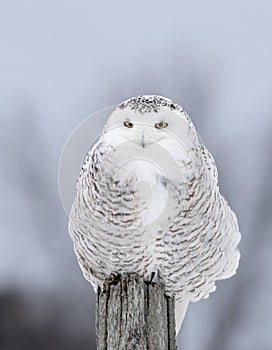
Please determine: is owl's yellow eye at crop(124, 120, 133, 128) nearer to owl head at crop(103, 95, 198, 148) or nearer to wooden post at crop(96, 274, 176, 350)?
owl head at crop(103, 95, 198, 148)

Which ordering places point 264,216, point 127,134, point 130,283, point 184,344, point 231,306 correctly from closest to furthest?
point 130,283, point 127,134, point 184,344, point 231,306, point 264,216

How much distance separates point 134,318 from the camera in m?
4.08

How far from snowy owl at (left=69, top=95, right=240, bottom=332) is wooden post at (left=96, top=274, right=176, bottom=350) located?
0.62 metres

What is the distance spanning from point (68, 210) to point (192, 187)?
697 millimetres

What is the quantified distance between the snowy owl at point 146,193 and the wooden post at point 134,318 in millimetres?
615

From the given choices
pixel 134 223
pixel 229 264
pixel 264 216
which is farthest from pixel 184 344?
pixel 134 223

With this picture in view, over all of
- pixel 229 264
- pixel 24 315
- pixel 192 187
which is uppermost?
pixel 192 187

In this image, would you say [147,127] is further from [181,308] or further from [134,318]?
[181,308]

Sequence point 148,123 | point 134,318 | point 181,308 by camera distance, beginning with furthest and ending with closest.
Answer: point 181,308 → point 148,123 → point 134,318

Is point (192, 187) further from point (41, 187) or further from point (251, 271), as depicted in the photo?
point (41, 187)

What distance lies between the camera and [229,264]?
5410 millimetres

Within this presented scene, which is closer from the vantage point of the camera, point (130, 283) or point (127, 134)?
point (130, 283)

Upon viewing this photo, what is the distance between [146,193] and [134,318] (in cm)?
89

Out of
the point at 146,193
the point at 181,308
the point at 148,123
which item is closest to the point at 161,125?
the point at 148,123
